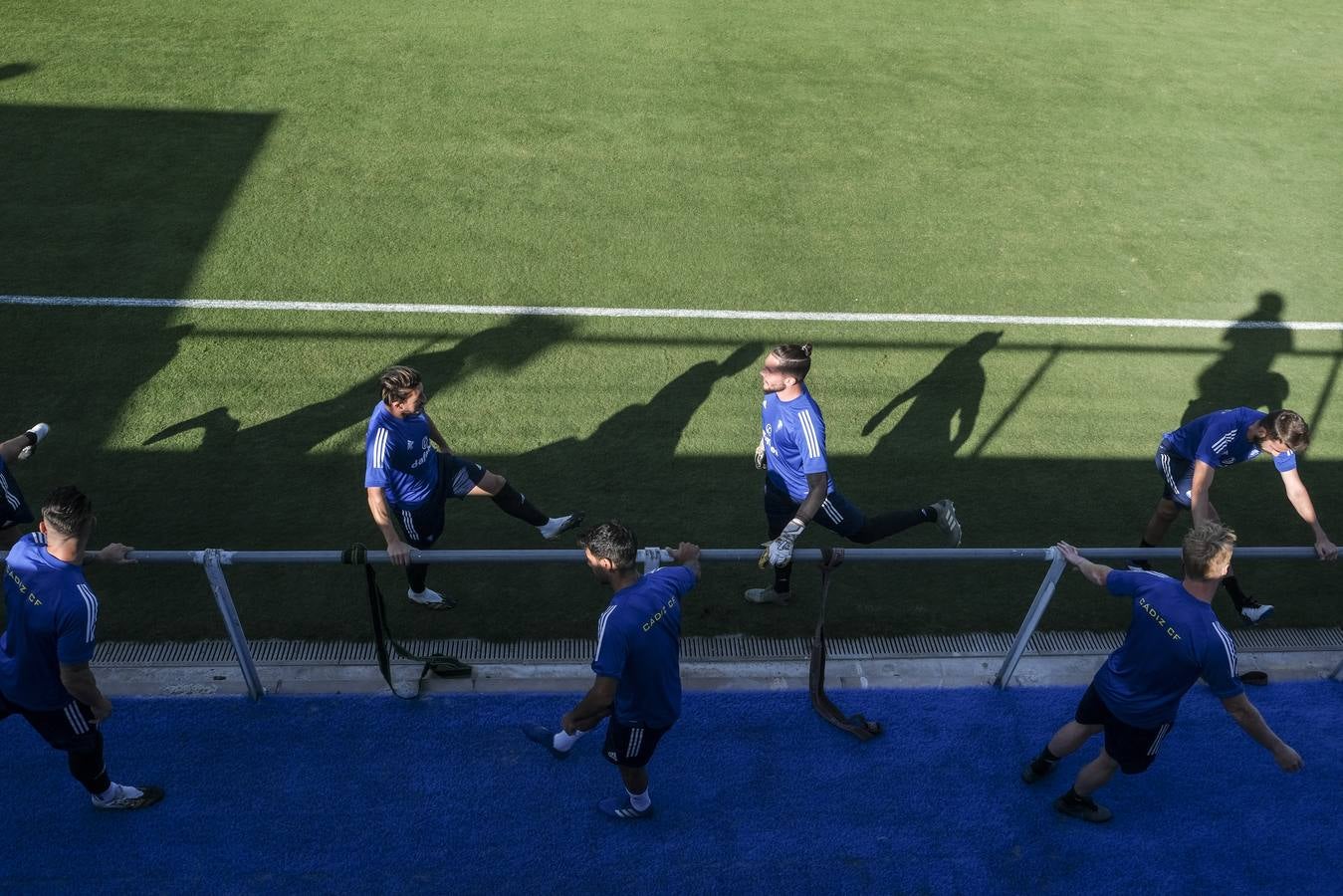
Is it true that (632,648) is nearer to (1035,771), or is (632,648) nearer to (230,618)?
(230,618)

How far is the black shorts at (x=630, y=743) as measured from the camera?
4.98 metres

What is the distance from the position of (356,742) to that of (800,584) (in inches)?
124

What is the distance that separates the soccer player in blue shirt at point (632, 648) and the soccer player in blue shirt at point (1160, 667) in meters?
2.13

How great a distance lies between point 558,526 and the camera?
7402 millimetres

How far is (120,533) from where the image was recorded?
7.33 metres

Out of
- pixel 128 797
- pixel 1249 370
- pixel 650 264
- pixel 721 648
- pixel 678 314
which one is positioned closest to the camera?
pixel 128 797

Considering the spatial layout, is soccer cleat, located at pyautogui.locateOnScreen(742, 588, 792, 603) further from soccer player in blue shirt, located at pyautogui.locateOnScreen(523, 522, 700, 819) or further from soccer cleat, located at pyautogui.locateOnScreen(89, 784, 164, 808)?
soccer cleat, located at pyautogui.locateOnScreen(89, 784, 164, 808)

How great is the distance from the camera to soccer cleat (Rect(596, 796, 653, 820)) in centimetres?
556

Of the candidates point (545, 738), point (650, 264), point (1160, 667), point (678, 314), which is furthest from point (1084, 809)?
point (650, 264)

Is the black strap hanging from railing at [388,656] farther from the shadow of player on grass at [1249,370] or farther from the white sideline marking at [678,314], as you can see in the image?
the shadow of player on grass at [1249,370]

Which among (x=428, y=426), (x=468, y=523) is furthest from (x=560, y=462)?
(x=428, y=426)

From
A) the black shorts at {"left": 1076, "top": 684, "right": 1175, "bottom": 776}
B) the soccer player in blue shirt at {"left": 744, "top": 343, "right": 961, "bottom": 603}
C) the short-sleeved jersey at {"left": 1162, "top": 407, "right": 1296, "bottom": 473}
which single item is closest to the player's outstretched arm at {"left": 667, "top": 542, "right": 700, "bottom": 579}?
the soccer player in blue shirt at {"left": 744, "top": 343, "right": 961, "bottom": 603}

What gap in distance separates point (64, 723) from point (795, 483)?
4.12 m

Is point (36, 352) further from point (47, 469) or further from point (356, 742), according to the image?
point (356, 742)
